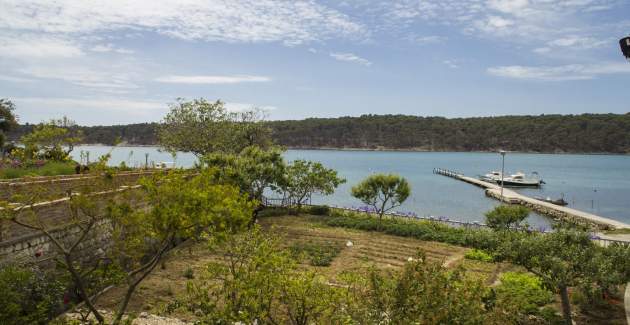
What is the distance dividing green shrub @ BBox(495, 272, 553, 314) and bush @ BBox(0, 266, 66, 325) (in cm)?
1216

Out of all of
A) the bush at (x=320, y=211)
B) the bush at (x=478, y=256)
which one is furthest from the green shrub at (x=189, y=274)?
the bush at (x=320, y=211)

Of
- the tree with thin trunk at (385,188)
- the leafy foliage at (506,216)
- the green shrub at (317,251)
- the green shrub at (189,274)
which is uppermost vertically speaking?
the tree with thin trunk at (385,188)

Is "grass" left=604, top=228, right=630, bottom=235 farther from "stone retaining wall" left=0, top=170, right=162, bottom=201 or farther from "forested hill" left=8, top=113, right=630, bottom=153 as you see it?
"forested hill" left=8, top=113, right=630, bottom=153

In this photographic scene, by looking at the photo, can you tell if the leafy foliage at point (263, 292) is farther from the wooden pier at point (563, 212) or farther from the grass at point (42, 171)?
the wooden pier at point (563, 212)

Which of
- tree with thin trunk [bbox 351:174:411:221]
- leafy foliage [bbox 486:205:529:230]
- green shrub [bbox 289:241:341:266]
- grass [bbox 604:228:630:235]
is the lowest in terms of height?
grass [bbox 604:228:630:235]

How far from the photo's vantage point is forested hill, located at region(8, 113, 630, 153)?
149 meters

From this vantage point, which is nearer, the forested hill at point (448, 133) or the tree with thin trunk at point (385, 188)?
the tree with thin trunk at point (385, 188)

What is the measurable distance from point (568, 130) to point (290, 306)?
163m

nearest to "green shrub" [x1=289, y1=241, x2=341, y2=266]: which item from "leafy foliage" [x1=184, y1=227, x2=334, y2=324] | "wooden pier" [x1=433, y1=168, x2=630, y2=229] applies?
"leafy foliage" [x1=184, y1=227, x2=334, y2=324]

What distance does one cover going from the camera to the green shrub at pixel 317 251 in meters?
19.9

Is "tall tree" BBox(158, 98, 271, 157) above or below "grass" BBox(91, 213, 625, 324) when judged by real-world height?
above

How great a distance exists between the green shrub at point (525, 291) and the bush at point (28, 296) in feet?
39.9

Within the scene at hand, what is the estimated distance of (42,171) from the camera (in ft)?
77.5

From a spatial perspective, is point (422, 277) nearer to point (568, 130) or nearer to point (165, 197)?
point (165, 197)
